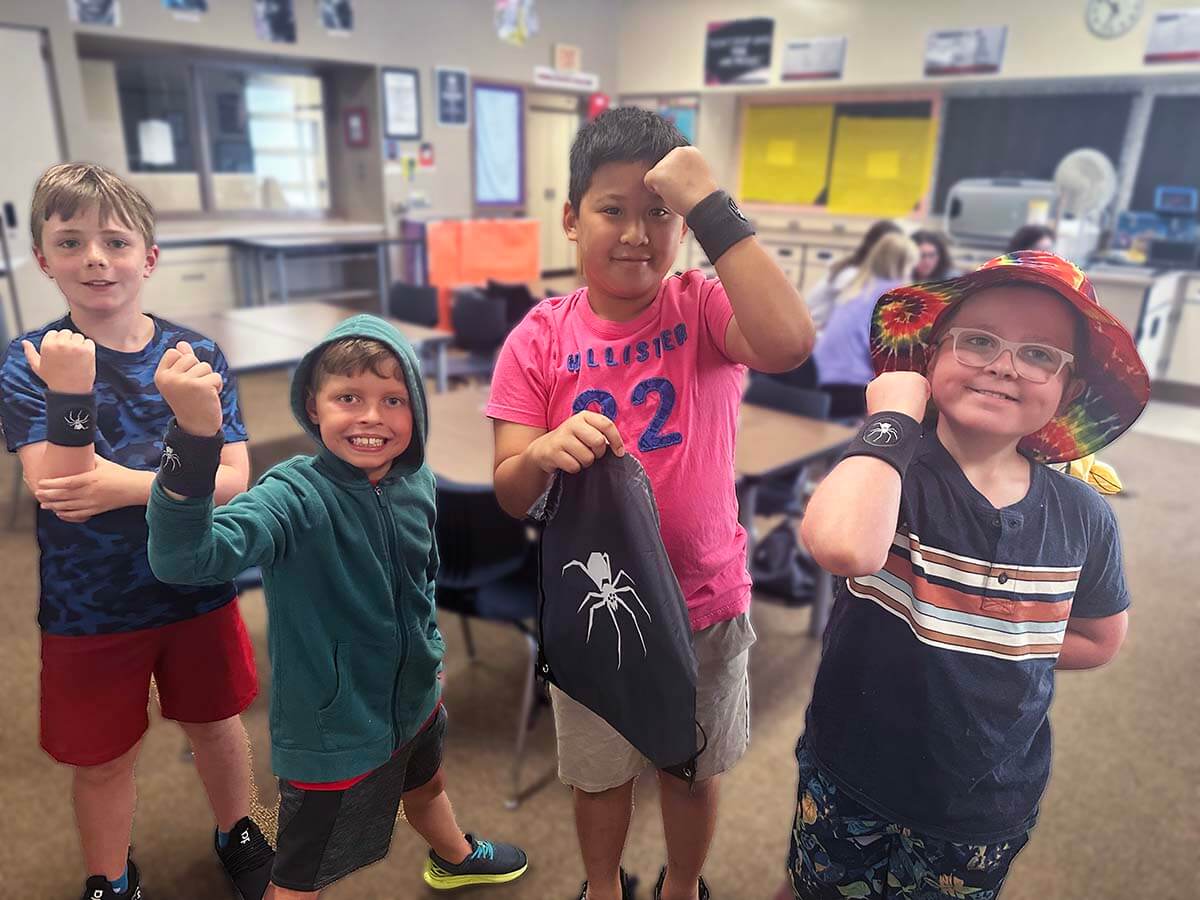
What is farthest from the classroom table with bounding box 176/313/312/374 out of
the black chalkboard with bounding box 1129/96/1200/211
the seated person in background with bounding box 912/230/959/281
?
the black chalkboard with bounding box 1129/96/1200/211

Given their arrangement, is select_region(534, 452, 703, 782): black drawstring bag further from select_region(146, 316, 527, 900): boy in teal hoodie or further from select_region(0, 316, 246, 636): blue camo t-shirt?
select_region(0, 316, 246, 636): blue camo t-shirt

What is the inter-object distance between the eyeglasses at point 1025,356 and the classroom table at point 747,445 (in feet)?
3.97

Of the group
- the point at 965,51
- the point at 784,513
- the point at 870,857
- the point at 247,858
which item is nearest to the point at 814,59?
the point at 965,51

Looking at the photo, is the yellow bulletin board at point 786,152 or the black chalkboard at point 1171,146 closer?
the black chalkboard at point 1171,146

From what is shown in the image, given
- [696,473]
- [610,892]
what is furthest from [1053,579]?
[610,892]

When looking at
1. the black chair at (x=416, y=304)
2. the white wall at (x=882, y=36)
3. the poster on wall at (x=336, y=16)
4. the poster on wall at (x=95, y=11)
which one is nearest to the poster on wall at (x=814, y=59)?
the white wall at (x=882, y=36)

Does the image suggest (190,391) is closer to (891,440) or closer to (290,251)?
(891,440)

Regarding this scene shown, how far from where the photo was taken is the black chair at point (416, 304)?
177 inches

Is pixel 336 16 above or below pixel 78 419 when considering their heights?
above

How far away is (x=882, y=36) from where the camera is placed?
6203 millimetres

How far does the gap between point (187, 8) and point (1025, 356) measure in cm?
632

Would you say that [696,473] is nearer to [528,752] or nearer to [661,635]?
[661,635]

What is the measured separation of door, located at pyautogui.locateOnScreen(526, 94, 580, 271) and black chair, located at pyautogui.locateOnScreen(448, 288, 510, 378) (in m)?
4.06

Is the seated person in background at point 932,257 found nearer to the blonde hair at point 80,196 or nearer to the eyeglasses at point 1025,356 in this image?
→ the eyeglasses at point 1025,356
